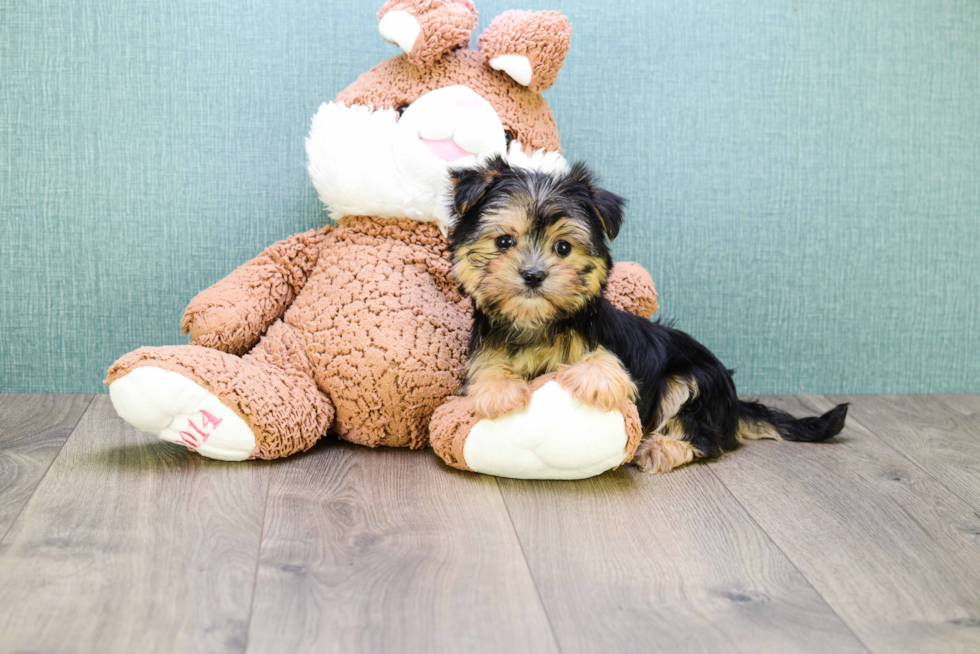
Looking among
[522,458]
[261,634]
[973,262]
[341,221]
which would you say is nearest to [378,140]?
[341,221]

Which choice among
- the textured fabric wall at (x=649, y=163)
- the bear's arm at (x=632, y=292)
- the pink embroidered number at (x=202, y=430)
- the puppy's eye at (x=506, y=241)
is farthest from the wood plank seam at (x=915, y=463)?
the pink embroidered number at (x=202, y=430)

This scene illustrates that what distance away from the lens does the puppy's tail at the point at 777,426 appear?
278cm

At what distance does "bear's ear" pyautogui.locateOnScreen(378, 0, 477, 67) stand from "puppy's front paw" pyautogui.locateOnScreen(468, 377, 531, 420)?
1.04m

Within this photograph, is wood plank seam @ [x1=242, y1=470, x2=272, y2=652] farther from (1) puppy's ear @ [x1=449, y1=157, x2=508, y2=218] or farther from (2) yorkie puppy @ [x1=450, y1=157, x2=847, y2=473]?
(1) puppy's ear @ [x1=449, y1=157, x2=508, y2=218]

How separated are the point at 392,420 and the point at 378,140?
0.83 metres

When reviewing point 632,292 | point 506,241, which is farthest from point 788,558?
point 632,292

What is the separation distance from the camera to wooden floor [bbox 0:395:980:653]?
5.09ft

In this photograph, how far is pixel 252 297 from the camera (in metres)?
2.59

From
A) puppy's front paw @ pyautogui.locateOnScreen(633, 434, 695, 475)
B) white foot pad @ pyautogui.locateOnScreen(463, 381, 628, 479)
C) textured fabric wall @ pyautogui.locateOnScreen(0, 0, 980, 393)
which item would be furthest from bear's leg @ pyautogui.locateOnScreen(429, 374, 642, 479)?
textured fabric wall @ pyautogui.locateOnScreen(0, 0, 980, 393)

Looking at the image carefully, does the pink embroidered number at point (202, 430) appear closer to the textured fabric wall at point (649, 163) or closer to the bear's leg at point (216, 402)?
the bear's leg at point (216, 402)

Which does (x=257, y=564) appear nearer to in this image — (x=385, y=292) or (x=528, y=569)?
(x=528, y=569)

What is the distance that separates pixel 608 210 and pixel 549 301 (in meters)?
0.30

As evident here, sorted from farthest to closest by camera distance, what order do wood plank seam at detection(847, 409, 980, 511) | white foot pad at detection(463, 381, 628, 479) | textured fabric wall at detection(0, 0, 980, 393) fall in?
textured fabric wall at detection(0, 0, 980, 393), wood plank seam at detection(847, 409, 980, 511), white foot pad at detection(463, 381, 628, 479)

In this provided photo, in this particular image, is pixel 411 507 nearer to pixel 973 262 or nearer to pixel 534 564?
pixel 534 564
